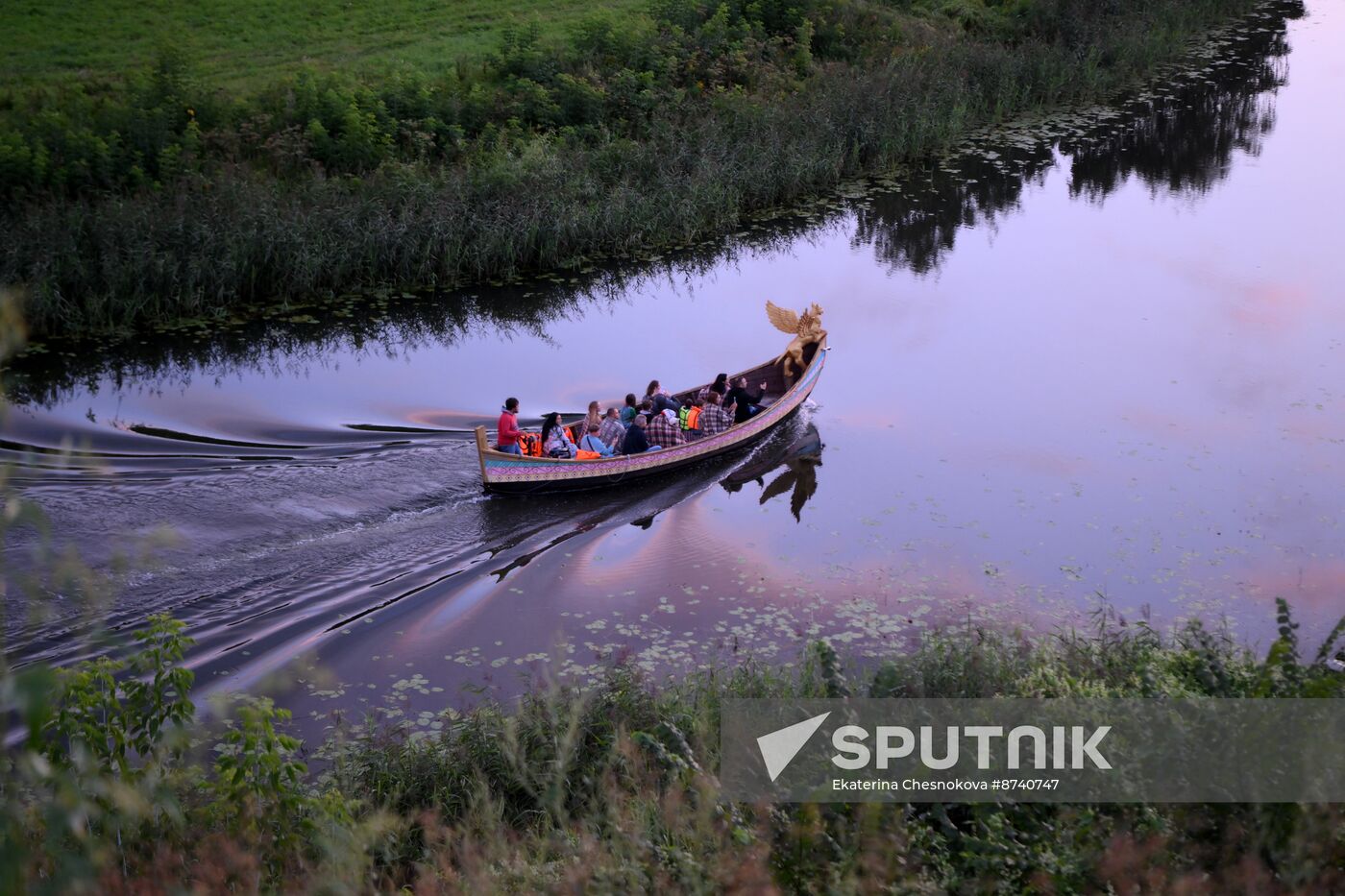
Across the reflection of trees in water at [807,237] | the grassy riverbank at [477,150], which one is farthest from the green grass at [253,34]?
the reflection of trees in water at [807,237]

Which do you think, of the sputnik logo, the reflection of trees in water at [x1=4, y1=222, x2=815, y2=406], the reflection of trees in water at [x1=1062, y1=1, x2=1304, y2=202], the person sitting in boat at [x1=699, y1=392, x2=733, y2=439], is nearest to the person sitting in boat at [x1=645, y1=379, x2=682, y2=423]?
the person sitting in boat at [x1=699, y1=392, x2=733, y2=439]

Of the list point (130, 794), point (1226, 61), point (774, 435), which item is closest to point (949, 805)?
Answer: point (130, 794)

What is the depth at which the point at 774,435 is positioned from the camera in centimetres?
1544

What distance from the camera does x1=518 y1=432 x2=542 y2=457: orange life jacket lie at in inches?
525

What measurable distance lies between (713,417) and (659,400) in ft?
2.33

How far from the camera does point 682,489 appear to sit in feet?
45.8

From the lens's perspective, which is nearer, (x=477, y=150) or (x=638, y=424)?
(x=638, y=424)

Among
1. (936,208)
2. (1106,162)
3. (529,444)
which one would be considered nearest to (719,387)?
(529,444)

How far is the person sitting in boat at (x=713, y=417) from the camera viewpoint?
1448 cm

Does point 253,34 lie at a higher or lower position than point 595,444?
higher

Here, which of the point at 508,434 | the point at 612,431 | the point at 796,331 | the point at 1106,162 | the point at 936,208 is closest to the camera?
the point at 508,434

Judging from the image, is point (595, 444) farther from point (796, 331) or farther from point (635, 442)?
point (796, 331)

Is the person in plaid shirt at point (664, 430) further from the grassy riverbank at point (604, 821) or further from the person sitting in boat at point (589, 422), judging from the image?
the grassy riverbank at point (604, 821)

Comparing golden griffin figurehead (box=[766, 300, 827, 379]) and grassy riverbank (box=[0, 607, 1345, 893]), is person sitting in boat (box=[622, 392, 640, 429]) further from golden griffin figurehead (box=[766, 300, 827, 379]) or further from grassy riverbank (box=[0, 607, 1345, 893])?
grassy riverbank (box=[0, 607, 1345, 893])
